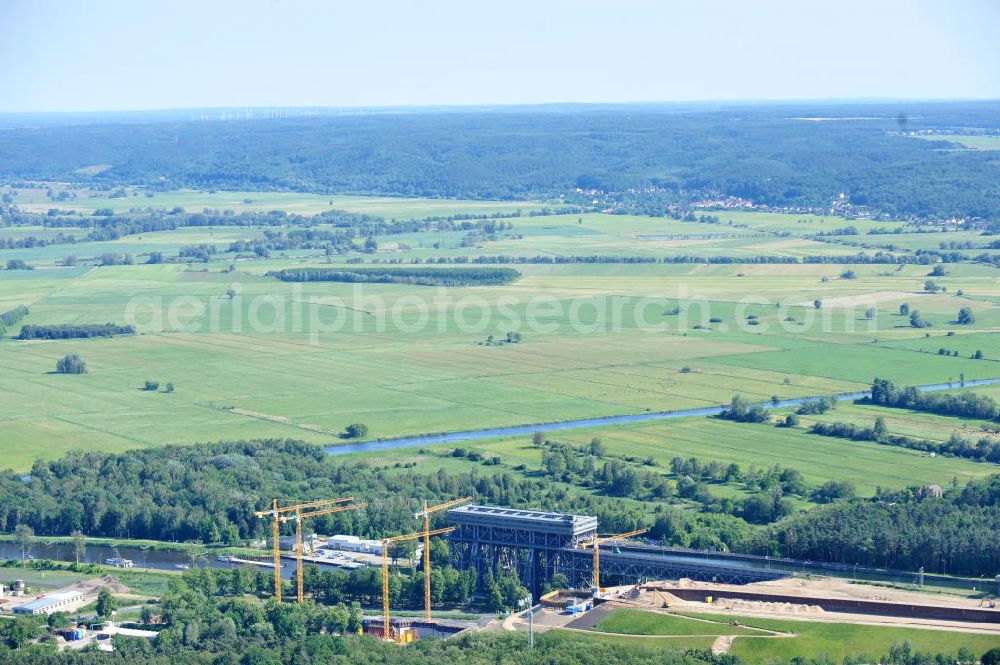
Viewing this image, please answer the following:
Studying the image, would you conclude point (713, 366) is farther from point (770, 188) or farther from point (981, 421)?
point (770, 188)

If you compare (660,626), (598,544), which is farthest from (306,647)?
(598,544)

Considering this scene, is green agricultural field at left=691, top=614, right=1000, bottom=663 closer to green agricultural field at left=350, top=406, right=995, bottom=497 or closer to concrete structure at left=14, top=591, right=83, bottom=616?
green agricultural field at left=350, top=406, right=995, bottom=497

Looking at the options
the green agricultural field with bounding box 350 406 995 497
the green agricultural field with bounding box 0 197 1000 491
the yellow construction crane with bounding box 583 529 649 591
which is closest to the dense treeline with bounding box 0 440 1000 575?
the yellow construction crane with bounding box 583 529 649 591

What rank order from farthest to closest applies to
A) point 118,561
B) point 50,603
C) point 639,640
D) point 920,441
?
1. point 920,441
2. point 118,561
3. point 50,603
4. point 639,640

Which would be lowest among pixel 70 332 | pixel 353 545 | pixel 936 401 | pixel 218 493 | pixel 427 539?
pixel 70 332

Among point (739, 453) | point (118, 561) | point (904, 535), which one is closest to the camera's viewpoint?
point (904, 535)

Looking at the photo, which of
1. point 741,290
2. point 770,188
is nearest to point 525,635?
point 741,290

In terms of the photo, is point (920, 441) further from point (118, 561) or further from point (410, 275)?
point (410, 275)
